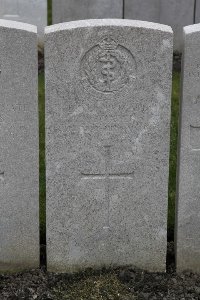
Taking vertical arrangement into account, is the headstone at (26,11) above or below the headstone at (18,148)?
above

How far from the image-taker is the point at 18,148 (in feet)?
15.1

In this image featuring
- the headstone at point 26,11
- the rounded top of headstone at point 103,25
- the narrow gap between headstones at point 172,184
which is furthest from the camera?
the headstone at point 26,11

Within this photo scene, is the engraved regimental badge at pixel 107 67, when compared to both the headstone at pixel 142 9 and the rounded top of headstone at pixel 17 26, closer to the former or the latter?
the rounded top of headstone at pixel 17 26

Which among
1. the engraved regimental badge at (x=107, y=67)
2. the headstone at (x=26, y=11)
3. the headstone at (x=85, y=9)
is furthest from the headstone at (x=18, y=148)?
the headstone at (x=85, y=9)

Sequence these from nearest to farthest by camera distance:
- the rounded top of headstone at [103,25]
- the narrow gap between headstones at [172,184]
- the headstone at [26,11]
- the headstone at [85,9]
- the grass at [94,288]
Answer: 1. the rounded top of headstone at [103,25]
2. the grass at [94,288]
3. the narrow gap between headstones at [172,184]
4. the headstone at [26,11]
5. the headstone at [85,9]

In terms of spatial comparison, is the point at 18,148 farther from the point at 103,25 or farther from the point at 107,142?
the point at 103,25

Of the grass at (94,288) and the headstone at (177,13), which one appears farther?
the headstone at (177,13)

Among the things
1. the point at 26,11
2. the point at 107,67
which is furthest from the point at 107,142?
the point at 26,11

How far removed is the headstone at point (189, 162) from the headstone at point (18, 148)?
0.87 metres

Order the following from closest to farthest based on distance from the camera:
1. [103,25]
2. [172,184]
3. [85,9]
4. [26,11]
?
[103,25] < [172,184] < [26,11] < [85,9]

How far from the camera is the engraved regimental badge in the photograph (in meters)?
4.42

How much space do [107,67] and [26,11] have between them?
16.9 feet

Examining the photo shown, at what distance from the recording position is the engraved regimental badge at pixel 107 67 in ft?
14.5

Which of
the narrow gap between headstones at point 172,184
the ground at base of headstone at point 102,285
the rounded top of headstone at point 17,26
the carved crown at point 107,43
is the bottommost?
the ground at base of headstone at point 102,285
